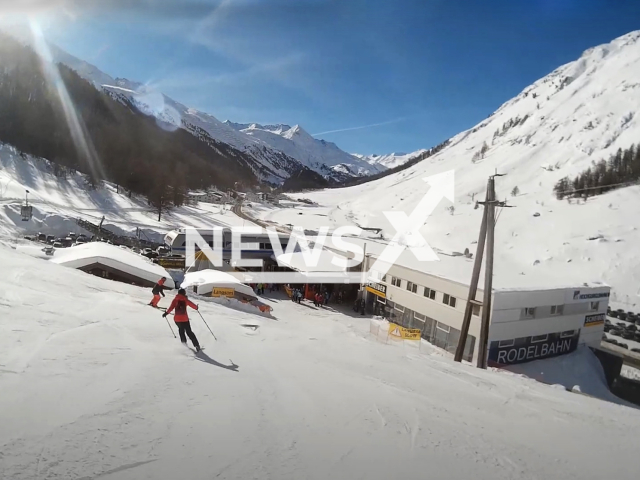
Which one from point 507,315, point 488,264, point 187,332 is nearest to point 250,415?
point 187,332

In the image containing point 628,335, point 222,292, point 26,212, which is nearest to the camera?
point 222,292

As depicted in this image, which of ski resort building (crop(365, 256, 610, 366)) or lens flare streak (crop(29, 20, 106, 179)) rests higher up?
lens flare streak (crop(29, 20, 106, 179))

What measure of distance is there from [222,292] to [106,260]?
5.66 m

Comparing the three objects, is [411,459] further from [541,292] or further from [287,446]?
[541,292]

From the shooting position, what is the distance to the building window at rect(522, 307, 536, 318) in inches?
711

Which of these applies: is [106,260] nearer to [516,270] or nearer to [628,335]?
[628,335]

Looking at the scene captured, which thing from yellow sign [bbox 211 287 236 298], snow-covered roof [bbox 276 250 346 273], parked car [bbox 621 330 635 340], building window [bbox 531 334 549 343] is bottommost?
parked car [bbox 621 330 635 340]

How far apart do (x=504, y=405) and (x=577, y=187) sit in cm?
7002

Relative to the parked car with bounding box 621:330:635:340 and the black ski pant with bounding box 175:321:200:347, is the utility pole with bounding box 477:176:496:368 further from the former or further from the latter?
the parked car with bounding box 621:330:635:340

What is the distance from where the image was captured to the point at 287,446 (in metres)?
4.02

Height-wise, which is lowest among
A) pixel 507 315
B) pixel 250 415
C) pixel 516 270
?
pixel 507 315

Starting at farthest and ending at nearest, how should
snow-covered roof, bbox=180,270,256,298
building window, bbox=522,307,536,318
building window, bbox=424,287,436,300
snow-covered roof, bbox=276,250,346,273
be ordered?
snow-covered roof, bbox=276,250,346,273, building window, bbox=424,287,436,300, snow-covered roof, bbox=180,270,256,298, building window, bbox=522,307,536,318

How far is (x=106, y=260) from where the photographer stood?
18.3 metres

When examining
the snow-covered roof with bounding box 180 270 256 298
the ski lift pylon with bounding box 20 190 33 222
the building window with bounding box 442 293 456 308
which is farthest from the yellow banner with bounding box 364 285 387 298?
the ski lift pylon with bounding box 20 190 33 222
